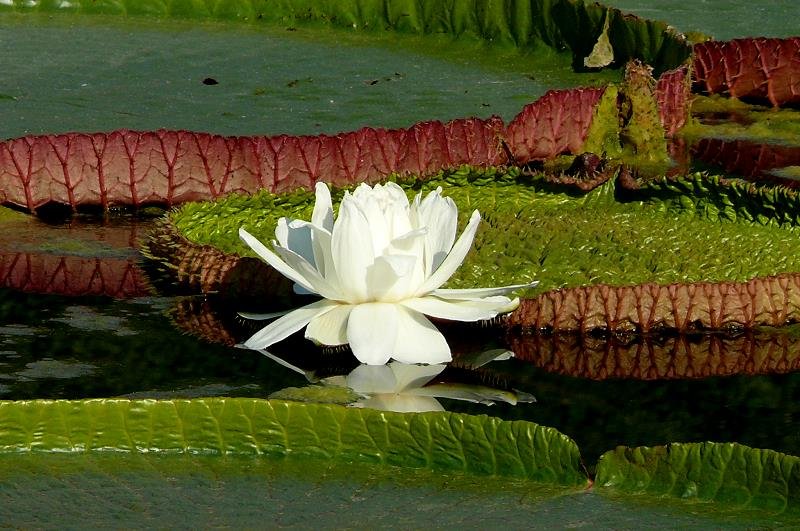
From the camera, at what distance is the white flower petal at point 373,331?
10.6ft

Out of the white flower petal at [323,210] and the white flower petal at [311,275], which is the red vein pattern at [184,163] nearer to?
the white flower petal at [323,210]

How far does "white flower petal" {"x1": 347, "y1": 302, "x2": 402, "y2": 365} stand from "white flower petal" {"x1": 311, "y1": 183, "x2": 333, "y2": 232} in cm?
27

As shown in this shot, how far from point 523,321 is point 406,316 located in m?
Answer: 0.41

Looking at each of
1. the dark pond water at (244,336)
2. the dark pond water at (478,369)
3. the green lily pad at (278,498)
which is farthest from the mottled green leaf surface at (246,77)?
the green lily pad at (278,498)

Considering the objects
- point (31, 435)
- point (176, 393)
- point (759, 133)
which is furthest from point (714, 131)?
point (31, 435)

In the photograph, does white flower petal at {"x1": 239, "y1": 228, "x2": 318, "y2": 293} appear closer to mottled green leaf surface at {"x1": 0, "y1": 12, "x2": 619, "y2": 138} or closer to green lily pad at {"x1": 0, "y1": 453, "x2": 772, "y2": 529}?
green lily pad at {"x1": 0, "y1": 453, "x2": 772, "y2": 529}

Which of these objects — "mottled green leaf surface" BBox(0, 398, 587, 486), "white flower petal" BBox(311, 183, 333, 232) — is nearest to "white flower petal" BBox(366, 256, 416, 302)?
"white flower petal" BBox(311, 183, 333, 232)

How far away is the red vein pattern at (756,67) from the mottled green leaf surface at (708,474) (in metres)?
4.00

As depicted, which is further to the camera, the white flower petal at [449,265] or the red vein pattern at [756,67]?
the red vein pattern at [756,67]

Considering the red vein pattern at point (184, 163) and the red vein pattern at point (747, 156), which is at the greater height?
the red vein pattern at point (184, 163)

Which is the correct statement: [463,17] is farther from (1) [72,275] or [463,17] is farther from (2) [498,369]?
(2) [498,369]

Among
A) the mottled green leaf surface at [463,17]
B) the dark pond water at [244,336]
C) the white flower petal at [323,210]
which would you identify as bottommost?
the dark pond water at [244,336]

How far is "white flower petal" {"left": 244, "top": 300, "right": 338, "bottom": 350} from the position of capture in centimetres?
330

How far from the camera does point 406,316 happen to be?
3.33 meters
